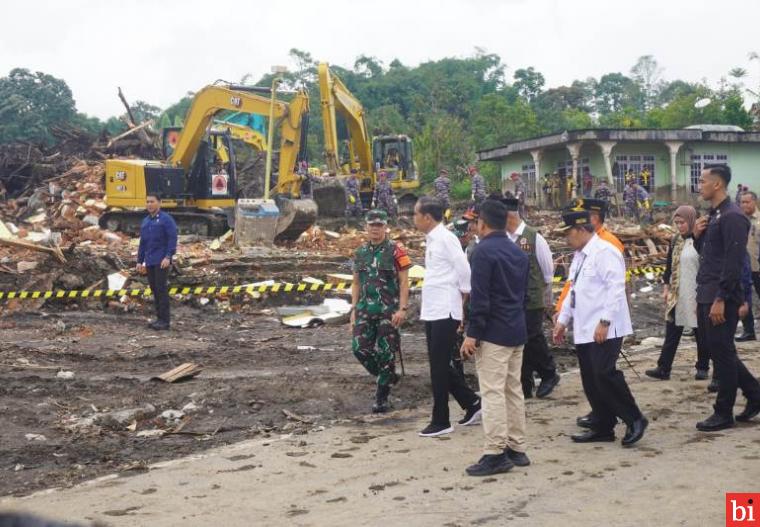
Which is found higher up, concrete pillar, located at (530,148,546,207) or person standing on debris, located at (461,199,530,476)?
concrete pillar, located at (530,148,546,207)

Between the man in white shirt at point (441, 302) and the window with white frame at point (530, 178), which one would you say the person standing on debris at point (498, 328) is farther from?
the window with white frame at point (530, 178)

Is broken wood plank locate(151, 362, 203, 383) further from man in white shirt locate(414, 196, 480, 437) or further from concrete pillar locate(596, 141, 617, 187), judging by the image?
concrete pillar locate(596, 141, 617, 187)

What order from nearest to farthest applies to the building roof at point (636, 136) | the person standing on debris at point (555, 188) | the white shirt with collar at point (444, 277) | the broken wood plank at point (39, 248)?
the white shirt with collar at point (444, 277), the broken wood plank at point (39, 248), the building roof at point (636, 136), the person standing on debris at point (555, 188)

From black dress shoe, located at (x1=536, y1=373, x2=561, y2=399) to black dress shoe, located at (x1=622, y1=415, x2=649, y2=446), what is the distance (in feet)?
6.55

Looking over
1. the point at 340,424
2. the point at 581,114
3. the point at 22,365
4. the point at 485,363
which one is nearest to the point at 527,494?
the point at 485,363

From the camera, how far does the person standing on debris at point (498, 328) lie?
6.07m

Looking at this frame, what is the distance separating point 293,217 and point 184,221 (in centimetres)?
303

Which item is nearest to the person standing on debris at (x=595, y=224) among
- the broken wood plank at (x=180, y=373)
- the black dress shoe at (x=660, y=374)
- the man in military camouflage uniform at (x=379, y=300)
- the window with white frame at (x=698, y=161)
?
the man in military camouflage uniform at (x=379, y=300)

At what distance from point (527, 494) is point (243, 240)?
49.9ft

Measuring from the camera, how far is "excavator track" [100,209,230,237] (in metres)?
21.8

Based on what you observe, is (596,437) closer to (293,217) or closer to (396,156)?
(293,217)

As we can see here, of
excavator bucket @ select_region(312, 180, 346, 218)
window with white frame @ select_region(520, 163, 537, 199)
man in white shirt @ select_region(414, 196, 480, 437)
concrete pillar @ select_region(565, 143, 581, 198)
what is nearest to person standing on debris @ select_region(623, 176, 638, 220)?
concrete pillar @ select_region(565, 143, 581, 198)

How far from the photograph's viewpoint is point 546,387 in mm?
8562

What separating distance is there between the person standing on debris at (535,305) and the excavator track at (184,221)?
564 inches
